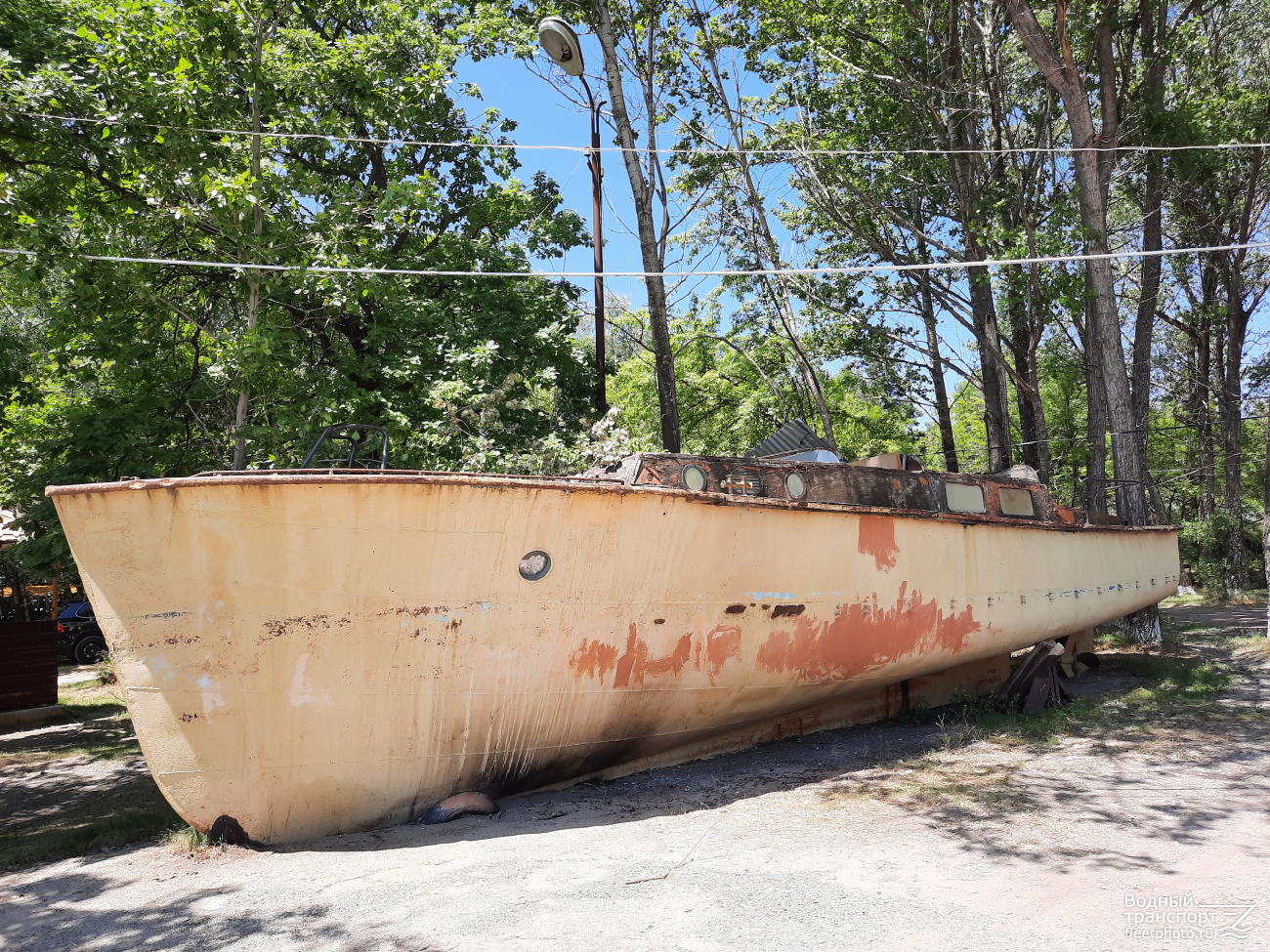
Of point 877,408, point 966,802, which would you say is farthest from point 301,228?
point 877,408

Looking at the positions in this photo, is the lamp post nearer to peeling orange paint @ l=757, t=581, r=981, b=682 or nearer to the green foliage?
the green foliage

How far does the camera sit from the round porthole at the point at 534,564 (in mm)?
5500

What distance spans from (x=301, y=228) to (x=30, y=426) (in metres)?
4.48

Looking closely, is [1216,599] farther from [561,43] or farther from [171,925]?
[171,925]

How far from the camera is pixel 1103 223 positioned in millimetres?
11656

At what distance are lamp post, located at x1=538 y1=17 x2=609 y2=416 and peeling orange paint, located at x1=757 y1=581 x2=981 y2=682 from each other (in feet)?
13.3

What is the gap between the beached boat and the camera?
16.2 ft

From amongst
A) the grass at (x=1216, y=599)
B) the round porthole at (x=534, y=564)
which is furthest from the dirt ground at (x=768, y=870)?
the grass at (x=1216, y=599)

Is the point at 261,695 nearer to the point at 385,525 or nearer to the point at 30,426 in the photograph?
the point at 385,525

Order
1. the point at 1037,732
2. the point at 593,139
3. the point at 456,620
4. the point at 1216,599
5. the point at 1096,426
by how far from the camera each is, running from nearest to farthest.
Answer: the point at 456,620
the point at 1037,732
the point at 593,139
the point at 1096,426
the point at 1216,599

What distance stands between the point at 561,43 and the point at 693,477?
19.1 ft

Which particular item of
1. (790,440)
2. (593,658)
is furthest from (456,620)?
(790,440)

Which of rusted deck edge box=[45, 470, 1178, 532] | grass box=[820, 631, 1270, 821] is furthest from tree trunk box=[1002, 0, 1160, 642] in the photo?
rusted deck edge box=[45, 470, 1178, 532]

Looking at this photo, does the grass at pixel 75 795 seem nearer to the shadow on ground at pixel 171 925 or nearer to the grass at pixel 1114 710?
the shadow on ground at pixel 171 925
